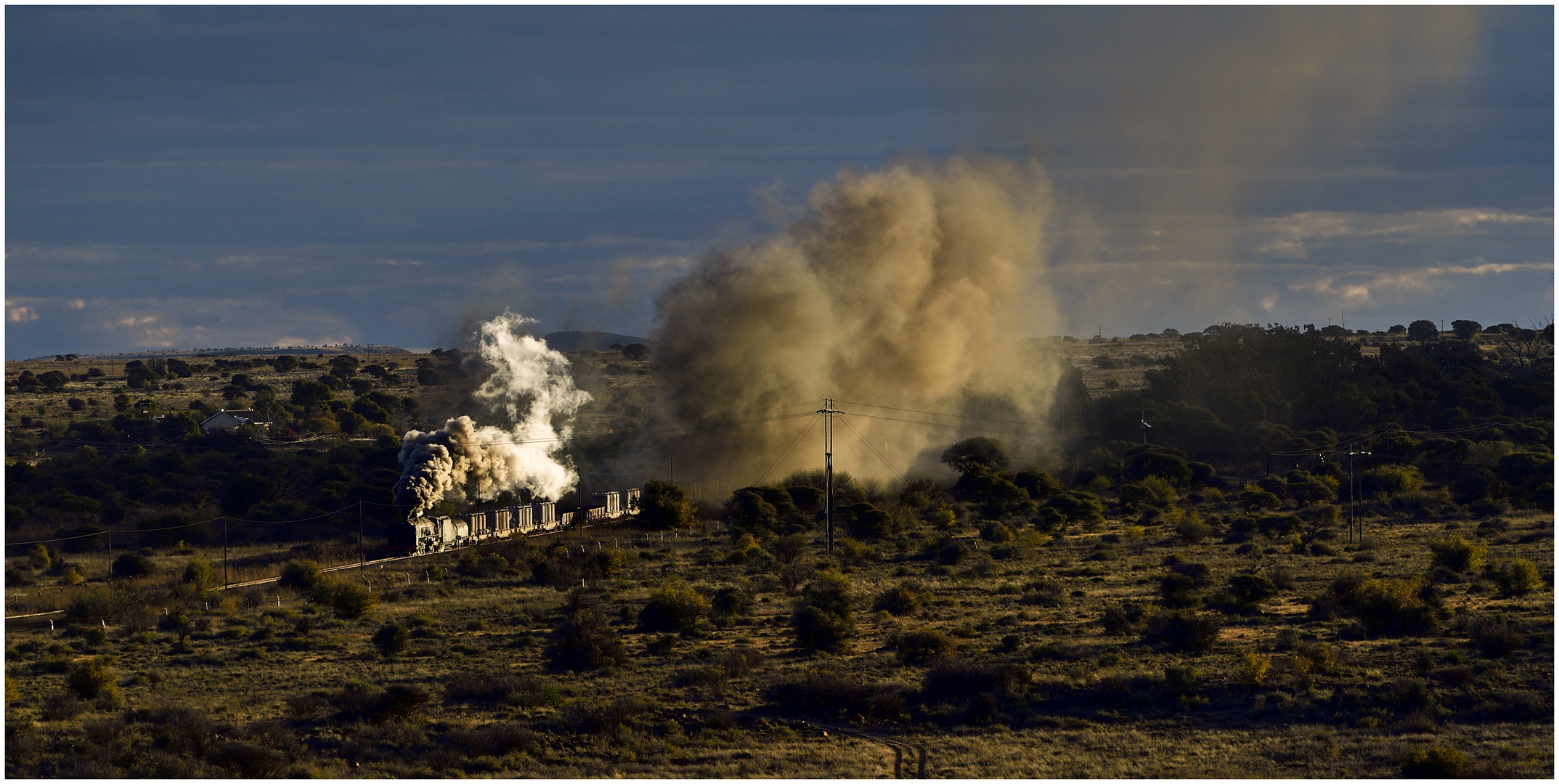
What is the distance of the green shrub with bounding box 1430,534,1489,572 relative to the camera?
55750 mm

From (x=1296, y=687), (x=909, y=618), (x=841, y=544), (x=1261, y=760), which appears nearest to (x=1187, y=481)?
(x=841, y=544)

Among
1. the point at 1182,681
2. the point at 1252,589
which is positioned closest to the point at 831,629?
the point at 1182,681

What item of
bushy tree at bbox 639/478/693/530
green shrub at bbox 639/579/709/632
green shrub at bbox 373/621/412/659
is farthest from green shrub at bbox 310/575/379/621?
bushy tree at bbox 639/478/693/530

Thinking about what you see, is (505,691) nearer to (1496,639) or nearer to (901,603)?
(901,603)

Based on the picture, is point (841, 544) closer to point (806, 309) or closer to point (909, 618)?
point (909, 618)

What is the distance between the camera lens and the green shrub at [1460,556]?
2195 inches

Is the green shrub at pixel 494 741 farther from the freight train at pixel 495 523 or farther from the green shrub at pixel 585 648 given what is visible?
the freight train at pixel 495 523

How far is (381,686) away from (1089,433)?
8613 cm

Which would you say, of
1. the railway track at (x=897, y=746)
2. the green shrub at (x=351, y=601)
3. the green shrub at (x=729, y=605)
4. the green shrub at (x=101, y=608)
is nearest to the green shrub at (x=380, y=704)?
the railway track at (x=897, y=746)

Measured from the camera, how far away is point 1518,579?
166 feet

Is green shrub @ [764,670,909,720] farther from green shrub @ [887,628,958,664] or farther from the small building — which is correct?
the small building

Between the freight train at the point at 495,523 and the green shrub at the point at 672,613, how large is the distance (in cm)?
2324

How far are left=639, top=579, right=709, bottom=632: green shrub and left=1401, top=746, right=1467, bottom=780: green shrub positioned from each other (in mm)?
25540

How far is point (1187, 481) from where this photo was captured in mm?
93188
